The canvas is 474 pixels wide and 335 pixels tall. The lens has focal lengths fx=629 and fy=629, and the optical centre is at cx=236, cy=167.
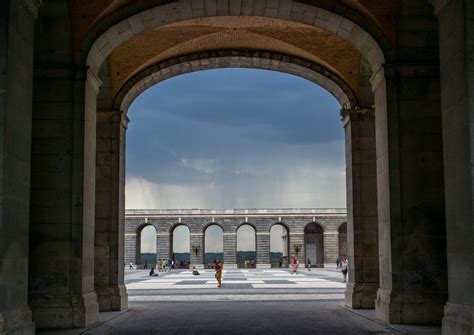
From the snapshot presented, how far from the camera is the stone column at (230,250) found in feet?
239

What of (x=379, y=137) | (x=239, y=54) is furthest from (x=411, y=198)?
(x=239, y=54)

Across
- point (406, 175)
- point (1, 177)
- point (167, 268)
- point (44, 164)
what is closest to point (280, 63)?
point (406, 175)

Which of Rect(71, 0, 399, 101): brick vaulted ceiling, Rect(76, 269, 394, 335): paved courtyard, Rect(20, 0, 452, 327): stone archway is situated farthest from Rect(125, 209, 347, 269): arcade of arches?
Rect(20, 0, 452, 327): stone archway

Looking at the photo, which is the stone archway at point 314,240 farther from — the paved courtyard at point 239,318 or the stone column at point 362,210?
the stone column at point 362,210

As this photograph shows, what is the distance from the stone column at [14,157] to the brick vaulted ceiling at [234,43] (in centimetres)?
852

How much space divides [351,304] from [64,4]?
11.6 m

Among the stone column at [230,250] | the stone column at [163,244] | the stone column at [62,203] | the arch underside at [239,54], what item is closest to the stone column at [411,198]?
the arch underside at [239,54]

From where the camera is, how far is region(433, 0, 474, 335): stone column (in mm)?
9992

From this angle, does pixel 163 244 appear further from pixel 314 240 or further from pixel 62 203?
pixel 62 203

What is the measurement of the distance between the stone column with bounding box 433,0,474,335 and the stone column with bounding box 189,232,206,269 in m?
61.7

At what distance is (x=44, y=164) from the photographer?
14375mm

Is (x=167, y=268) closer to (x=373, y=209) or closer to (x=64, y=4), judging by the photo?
(x=373, y=209)

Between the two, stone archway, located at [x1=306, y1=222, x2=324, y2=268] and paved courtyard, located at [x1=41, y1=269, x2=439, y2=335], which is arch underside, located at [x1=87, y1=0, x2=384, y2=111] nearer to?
paved courtyard, located at [x1=41, y1=269, x2=439, y2=335]

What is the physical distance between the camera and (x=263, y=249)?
73.1 meters
